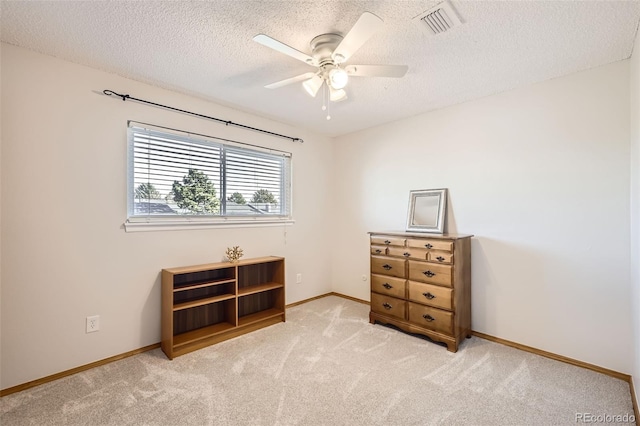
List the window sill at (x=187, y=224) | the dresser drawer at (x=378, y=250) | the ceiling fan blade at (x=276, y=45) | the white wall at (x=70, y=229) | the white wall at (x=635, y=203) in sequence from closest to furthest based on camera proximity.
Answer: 1. the ceiling fan blade at (x=276, y=45)
2. the white wall at (x=635, y=203)
3. the white wall at (x=70, y=229)
4. the window sill at (x=187, y=224)
5. the dresser drawer at (x=378, y=250)

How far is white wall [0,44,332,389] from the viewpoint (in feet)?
6.91

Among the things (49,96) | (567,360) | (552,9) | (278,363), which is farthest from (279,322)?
(552,9)

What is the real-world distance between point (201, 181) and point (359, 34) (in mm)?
2209

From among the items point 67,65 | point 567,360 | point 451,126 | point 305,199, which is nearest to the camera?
point 67,65

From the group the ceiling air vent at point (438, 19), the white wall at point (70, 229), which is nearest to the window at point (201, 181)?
the white wall at point (70, 229)

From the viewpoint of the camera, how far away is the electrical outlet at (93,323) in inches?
94.5

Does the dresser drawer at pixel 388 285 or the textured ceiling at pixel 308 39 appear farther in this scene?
the dresser drawer at pixel 388 285

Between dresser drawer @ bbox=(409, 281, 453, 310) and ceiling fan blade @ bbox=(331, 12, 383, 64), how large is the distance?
2.20 m

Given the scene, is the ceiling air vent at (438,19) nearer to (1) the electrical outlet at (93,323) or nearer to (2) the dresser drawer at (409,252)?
(2) the dresser drawer at (409,252)

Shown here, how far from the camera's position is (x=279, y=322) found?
340cm

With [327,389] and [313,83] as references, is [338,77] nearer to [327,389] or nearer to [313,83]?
[313,83]

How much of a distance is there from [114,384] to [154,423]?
2.18 feet

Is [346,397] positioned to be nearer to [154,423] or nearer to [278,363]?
[278,363]

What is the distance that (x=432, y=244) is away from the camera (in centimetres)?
285
